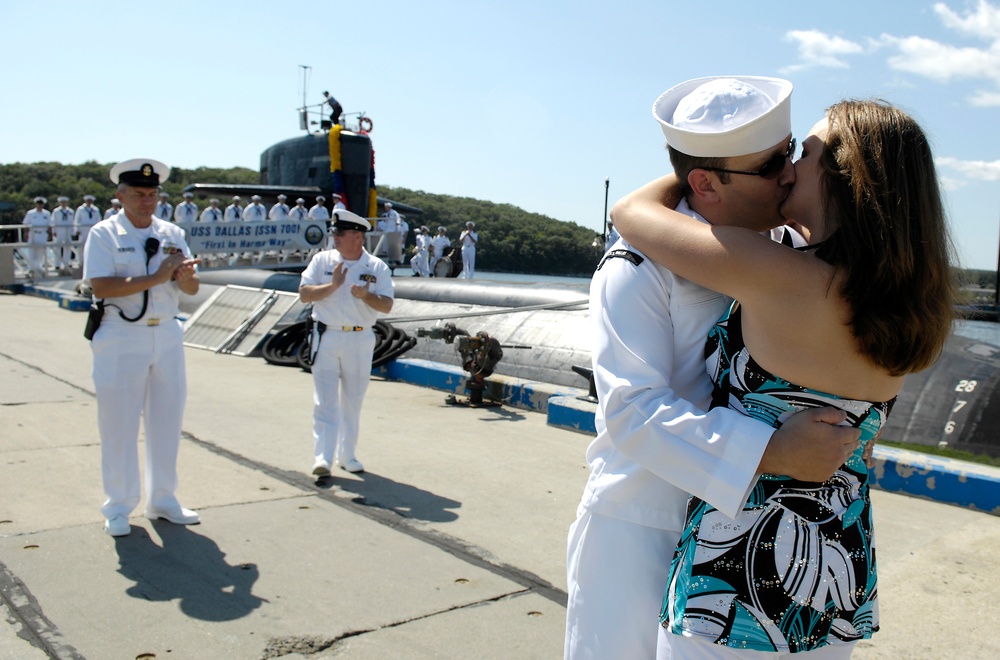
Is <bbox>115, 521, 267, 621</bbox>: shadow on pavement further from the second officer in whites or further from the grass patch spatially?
the grass patch

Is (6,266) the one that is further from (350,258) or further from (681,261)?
(681,261)

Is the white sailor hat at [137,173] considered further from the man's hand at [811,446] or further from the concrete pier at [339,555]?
the man's hand at [811,446]

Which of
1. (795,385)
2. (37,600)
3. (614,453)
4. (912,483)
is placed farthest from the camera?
(912,483)

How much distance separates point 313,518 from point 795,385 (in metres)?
3.78

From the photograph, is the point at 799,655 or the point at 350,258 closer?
the point at 799,655

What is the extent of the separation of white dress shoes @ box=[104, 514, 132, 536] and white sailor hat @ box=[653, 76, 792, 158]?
387 centimetres

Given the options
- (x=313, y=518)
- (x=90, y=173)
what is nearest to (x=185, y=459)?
(x=313, y=518)

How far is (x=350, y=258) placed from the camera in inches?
251

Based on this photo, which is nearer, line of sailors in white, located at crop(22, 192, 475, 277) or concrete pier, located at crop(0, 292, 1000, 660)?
concrete pier, located at crop(0, 292, 1000, 660)

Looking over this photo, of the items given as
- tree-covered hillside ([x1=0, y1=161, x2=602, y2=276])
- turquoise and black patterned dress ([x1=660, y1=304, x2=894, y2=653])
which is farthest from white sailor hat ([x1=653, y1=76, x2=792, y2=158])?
tree-covered hillside ([x1=0, y1=161, x2=602, y2=276])

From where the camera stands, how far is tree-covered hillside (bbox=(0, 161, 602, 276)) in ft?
143

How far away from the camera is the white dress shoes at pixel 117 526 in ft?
14.9

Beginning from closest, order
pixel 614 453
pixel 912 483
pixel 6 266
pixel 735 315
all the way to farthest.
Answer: pixel 735 315, pixel 614 453, pixel 912 483, pixel 6 266

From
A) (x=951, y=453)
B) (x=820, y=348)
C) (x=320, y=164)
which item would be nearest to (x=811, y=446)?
(x=820, y=348)
